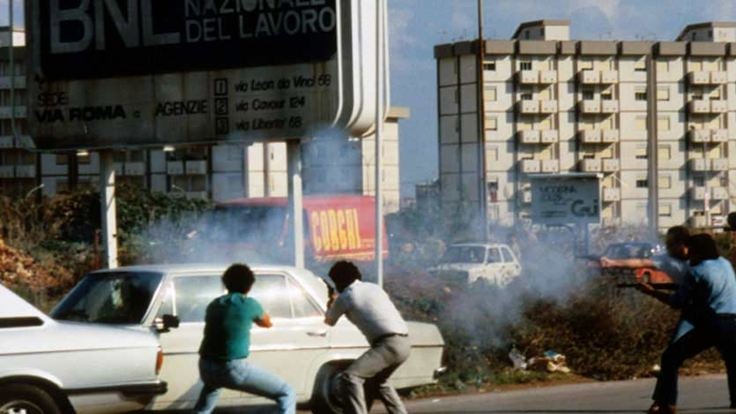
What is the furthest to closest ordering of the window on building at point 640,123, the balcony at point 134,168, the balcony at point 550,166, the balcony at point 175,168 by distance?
1. the window on building at point 640,123
2. the balcony at point 550,166
3. the balcony at point 134,168
4. the balcony at point 175,168

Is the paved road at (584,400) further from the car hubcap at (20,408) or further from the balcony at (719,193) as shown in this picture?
the balcony at (719,193)

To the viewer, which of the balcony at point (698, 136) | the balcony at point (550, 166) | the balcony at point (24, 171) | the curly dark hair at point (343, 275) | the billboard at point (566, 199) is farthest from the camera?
the balcony at point (550, 166)

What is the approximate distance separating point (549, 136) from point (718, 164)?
9.09m

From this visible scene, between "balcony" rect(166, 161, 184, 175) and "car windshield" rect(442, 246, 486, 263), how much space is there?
25.7 meters

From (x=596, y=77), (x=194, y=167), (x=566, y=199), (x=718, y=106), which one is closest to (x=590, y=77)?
(x=596, y=77)

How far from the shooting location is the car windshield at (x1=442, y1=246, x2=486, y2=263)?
31.4m

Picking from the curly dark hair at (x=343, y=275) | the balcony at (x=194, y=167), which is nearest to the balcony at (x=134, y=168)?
the balcony at (x=194, y=167)

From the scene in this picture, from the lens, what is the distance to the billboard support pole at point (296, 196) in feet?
53.5

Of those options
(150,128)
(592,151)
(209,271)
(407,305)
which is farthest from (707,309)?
(592,151)

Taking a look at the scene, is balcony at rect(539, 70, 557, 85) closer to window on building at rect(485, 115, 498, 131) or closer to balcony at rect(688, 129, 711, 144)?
window on building at rect(485, 115, 498, 131)

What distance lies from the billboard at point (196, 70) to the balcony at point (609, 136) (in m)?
60.6

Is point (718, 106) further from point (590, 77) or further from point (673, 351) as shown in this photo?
point (673, 351)

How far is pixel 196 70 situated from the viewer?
56.3 feet

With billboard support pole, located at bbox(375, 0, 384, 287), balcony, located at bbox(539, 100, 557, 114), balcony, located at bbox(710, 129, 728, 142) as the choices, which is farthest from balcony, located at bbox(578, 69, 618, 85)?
billboard support pole, located at bbox(375, 0, 384, 287)
